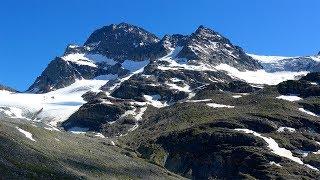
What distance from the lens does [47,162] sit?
348 ft

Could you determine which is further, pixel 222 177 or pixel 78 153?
A: pixel 222 177

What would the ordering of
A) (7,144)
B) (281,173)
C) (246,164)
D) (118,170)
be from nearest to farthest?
(7,144), (118,170), (281,173), (246,164)

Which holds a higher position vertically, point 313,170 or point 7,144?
point 313,170

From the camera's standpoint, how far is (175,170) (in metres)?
193

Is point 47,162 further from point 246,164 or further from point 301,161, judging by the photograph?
point 301,161

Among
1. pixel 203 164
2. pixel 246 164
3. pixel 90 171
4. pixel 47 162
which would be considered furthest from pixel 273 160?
pixel 47 162

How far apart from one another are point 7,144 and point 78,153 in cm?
3598

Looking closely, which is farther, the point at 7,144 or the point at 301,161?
the point at 301,161

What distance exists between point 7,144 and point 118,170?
108ft

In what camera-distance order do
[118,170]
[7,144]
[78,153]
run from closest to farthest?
[7,144] → [118,170] → [78,153]

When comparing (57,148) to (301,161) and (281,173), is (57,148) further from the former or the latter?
(301,161)

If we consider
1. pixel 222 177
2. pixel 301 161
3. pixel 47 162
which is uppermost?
pixel 301 161

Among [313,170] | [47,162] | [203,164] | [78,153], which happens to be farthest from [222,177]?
[47,162]

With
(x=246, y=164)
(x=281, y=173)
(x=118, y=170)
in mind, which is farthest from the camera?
(x=246, y=164)
